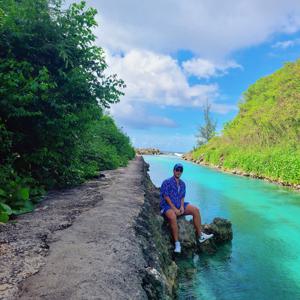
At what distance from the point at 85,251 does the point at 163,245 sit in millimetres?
2950

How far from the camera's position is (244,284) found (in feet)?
24.0

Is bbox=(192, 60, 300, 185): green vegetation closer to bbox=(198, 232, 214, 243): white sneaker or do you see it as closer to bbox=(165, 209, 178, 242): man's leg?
bbox=(198, 232, 214, 243): white sneaker

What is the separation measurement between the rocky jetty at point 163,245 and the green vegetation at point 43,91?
8.00 ft

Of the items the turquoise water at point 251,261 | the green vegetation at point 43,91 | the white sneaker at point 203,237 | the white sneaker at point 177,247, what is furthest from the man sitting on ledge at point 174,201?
the green vegetation at point 43,91

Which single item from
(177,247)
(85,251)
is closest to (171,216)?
(177,247)

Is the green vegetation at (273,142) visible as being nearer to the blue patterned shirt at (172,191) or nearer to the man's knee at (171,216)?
the blue patterned shirt at (172,191)

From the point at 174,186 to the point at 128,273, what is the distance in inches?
172

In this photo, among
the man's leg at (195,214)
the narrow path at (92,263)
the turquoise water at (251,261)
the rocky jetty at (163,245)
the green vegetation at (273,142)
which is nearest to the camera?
the narrow path at (92,263)

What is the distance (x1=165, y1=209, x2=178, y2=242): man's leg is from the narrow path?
1.33 metres

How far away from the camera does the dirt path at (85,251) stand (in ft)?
12.5

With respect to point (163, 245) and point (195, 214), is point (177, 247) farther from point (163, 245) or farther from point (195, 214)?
point (195, 214)

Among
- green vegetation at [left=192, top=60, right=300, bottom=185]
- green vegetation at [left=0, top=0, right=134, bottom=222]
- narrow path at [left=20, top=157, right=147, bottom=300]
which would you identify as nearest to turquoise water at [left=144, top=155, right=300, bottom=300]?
narrow path at [left=20, top=157, right=147, bottom=300]

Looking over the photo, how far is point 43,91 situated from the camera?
8531 millimetres

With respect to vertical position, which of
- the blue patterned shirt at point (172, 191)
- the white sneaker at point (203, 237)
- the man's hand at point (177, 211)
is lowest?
the white sneaker at point (203, 237)
